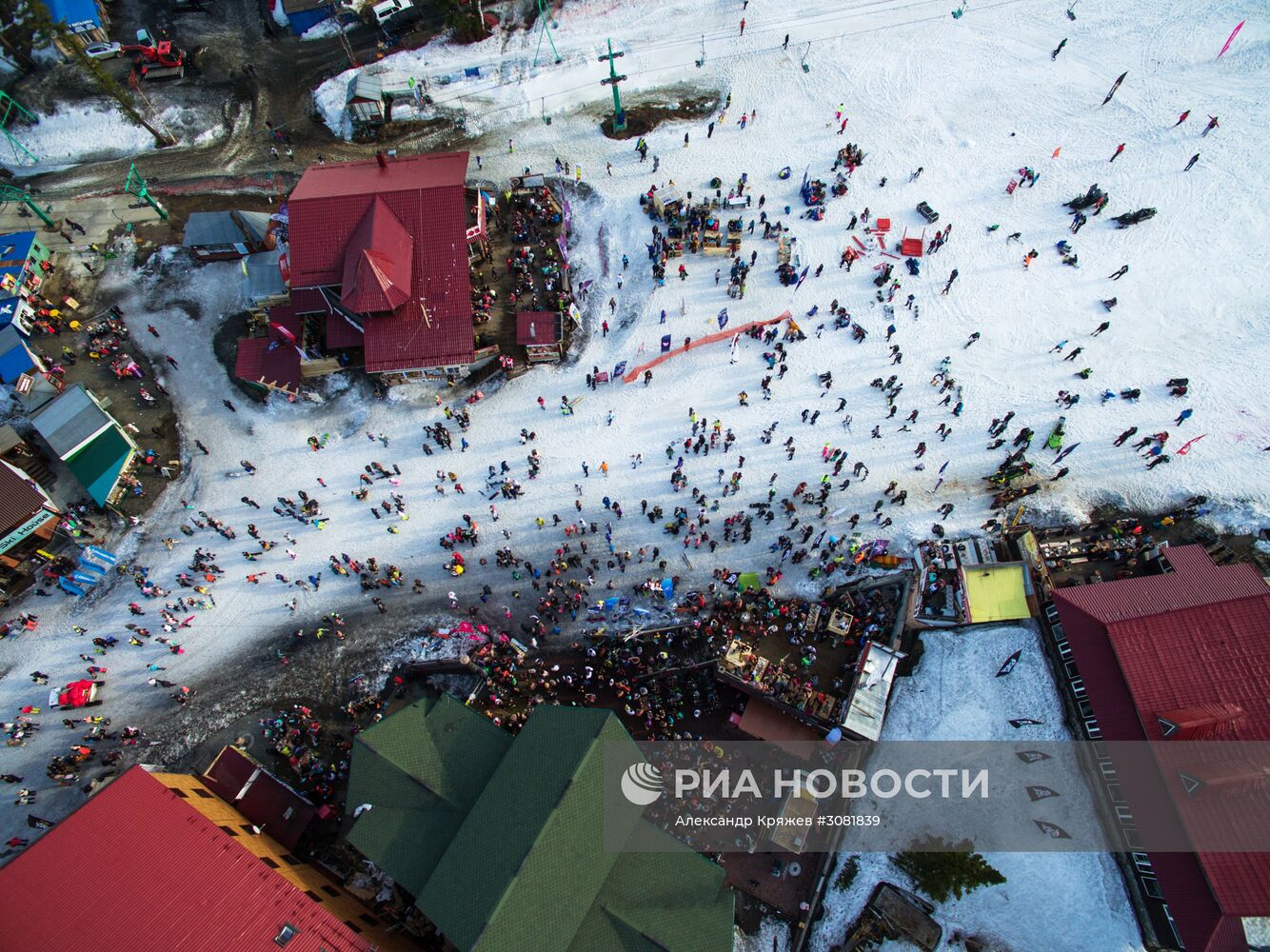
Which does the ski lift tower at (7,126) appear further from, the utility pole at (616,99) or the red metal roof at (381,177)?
the utility pole at (616,99)

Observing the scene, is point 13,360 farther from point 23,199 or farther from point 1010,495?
point 1010,495

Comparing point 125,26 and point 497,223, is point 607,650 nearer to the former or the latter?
point 497,223

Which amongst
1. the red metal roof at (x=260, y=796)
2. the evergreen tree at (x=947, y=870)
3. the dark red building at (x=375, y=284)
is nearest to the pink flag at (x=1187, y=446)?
the evergreen tree at (x=947, y=870)

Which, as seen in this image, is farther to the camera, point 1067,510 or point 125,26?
point 125,26

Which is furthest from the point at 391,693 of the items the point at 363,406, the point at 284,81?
the point at 284,81

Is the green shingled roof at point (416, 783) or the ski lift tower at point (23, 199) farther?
the ski lift tower at point (23, 199)

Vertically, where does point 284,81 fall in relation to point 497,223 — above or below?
above

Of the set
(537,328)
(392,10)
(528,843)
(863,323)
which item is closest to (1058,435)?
(863,323)
